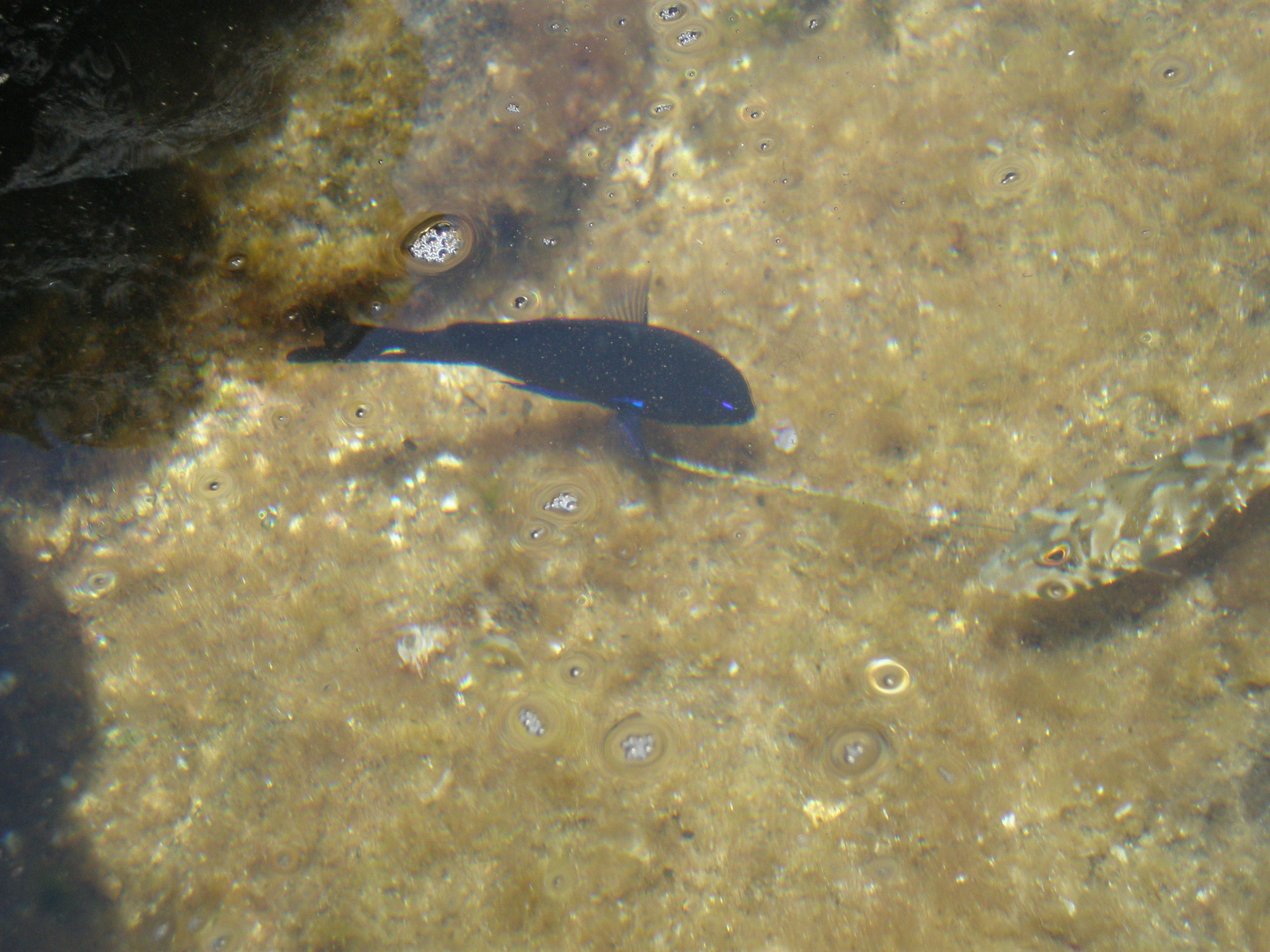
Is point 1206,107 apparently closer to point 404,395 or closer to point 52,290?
point 404,395

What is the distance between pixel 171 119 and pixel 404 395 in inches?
74.3

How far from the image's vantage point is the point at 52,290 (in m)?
3.32

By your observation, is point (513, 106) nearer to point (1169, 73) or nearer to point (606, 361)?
point (606, 361)

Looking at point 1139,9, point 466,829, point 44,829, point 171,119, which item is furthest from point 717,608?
point 1139,9

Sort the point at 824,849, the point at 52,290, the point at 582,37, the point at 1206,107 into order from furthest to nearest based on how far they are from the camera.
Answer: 1. the point at 582,37
2. the point at 1206,107
3. the point at 824,849
4. the point at 52,290

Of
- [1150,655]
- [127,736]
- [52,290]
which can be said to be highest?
[52,290]

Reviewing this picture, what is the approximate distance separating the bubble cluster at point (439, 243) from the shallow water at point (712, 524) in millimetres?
63

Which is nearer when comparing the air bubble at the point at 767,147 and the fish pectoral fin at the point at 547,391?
the fish pectoral fin at the point at 547,391

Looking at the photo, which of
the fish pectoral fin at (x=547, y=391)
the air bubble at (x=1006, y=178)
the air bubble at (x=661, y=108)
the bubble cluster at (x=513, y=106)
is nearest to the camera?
the fish pectoral fin at (x=547, y=391)

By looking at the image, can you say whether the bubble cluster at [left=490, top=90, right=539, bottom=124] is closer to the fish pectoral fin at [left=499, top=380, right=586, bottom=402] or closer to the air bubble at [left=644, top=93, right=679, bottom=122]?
the air bubble at [left=644, top=93, right=679, bottom=122]

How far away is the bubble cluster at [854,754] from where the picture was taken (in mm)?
3672

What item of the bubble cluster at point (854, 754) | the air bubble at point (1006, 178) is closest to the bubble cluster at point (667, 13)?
the air bubble at point (1006, 178)

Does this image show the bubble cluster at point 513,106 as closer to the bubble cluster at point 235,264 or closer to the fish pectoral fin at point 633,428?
the bubble cluster at point 235,264

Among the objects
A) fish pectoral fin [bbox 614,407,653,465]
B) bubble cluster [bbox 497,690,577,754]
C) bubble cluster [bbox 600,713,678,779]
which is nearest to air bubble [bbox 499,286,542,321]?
fish pectoral fin [bbox 614,407,653,465]
